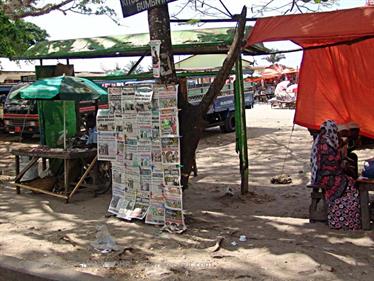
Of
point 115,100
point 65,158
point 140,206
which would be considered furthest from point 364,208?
point 65,158

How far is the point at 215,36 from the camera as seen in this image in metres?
9.75

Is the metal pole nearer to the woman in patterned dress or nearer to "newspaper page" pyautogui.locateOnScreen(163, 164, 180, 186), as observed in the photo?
the woman in patterned dress

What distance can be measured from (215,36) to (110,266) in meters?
5.97

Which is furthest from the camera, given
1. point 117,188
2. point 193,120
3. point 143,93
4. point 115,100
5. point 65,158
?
point 65,158

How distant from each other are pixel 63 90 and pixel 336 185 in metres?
4.25

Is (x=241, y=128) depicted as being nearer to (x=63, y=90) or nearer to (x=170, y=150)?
(x=170, y=150)

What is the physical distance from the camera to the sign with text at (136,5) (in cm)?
620

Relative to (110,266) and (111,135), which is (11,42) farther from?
(110,266)

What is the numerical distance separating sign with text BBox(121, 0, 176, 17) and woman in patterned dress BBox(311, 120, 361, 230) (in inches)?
99.2

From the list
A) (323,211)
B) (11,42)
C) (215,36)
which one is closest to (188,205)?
→ (323,211)

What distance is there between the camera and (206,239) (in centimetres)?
568

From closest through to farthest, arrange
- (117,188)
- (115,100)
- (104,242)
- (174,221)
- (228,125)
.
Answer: (104,242) → (174,221) → (115,100) → (117,188) → (228,125)

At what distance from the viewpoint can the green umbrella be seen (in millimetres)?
7645

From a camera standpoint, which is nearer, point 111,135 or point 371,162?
point 371,162
